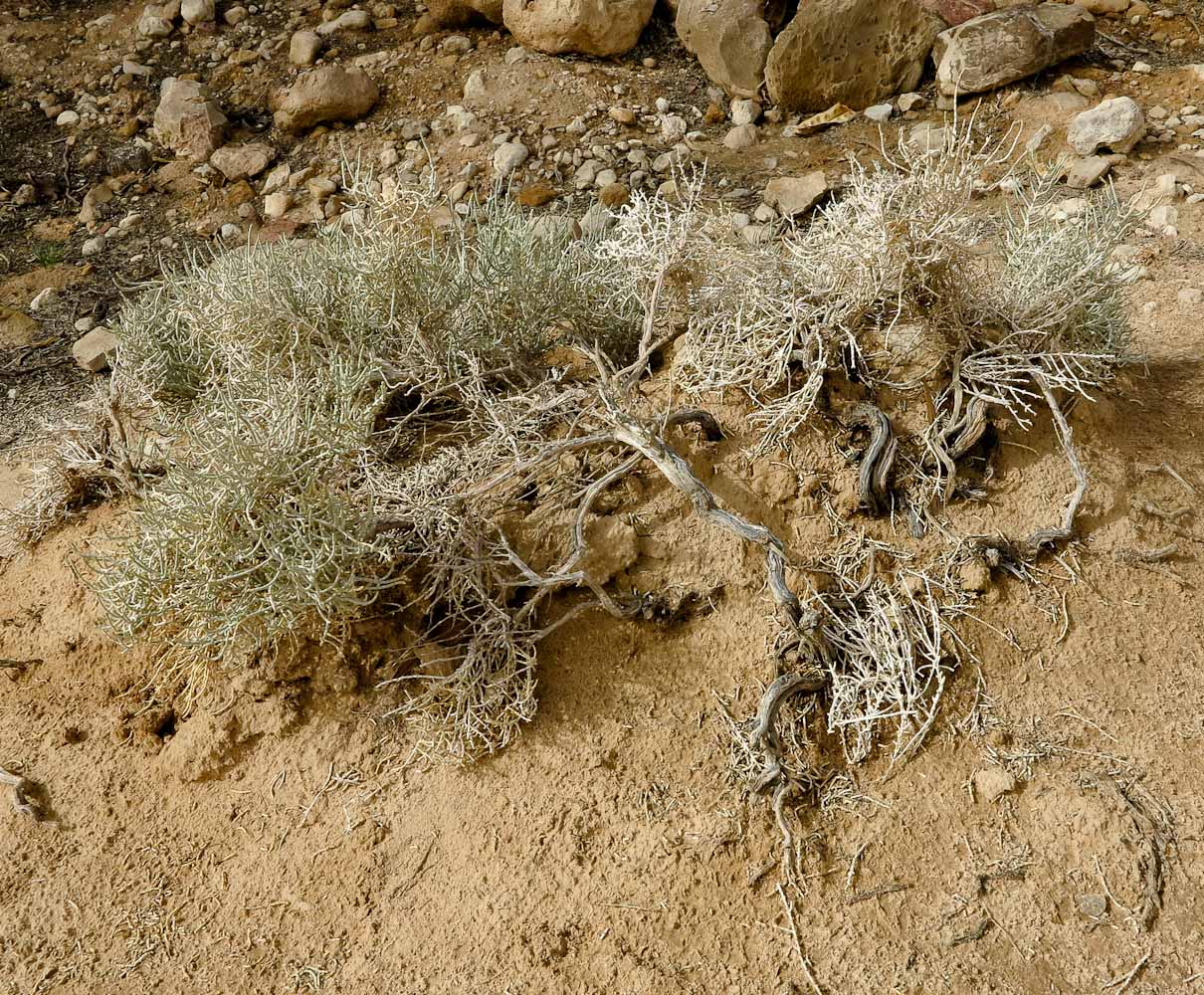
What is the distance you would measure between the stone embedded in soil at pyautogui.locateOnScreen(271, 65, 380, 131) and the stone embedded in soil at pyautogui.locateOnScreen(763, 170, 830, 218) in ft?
7.98

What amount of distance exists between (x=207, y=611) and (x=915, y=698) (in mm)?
1544

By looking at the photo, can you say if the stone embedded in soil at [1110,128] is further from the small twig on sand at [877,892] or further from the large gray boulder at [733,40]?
the small twig on sand at [877,892]

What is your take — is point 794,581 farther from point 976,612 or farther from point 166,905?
point 166,905

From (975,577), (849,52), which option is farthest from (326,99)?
(975,577)

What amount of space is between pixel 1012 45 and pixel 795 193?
148 centimetres

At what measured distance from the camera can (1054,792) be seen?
2186 millimetres

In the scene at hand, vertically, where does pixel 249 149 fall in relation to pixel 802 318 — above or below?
below

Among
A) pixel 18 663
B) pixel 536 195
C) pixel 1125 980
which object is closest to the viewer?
pixel 1125 980

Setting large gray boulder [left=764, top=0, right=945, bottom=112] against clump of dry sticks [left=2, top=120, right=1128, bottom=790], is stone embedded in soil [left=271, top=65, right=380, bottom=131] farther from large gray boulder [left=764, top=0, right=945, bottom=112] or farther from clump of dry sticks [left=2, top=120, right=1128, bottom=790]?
clump of dry sticks [left=2, top=120, right=1128, bottom=790]

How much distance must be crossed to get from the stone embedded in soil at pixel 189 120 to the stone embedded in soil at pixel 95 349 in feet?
5.75

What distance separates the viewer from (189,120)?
19.2ft

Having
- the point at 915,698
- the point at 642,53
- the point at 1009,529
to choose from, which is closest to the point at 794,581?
the point at 915,698

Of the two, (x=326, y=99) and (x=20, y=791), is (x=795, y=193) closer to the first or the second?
(x=326, y=99)

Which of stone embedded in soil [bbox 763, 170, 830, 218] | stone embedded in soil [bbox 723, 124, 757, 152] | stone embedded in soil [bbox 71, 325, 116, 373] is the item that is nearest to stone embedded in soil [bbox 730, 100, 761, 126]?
stone embedded in soil [bbox 723, 124, 757, 152]
